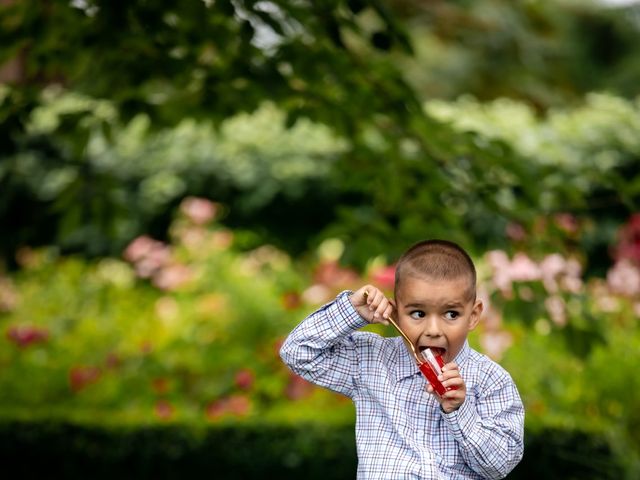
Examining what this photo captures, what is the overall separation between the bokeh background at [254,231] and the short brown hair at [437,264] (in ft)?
5.00

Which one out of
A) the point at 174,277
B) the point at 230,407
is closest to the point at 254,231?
the point at 174,277

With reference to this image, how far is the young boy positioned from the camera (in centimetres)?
212

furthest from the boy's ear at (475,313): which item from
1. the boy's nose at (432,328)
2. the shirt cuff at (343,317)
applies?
the shirt cuff at (343,317)

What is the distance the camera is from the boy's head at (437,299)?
2.13 m

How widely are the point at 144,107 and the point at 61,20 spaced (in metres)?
0.50

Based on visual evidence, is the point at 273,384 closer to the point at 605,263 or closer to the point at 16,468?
the point at 16,468

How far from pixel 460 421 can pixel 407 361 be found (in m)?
0.24

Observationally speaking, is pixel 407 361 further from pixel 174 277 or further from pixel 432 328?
pixel 174 277

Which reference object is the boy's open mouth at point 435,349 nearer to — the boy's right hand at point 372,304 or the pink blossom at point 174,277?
the boy's right hand at point 372,304

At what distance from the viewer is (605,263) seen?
8.26 m

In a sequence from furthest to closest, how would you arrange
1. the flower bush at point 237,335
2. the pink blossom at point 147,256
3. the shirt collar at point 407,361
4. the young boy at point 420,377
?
the pink blossom at point 147,256 < the flower bush at point 237,335 < the shirt collar at point 407,361 < the young boy at point 420,377

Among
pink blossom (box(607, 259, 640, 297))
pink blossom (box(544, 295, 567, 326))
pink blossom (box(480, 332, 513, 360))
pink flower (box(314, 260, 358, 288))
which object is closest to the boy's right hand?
pink blossom (box(544, 295, 567, 326))

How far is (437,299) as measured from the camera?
6.98 feet

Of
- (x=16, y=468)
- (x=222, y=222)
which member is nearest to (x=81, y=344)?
(x=16, y=468)
